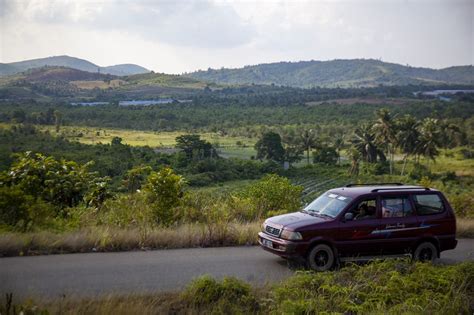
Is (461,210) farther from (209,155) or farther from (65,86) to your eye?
(65,86)

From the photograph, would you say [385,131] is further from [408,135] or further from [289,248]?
[289,248]

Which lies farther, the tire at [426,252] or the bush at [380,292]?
the tire at [426,252]

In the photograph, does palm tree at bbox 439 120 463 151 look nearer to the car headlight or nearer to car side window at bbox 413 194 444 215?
car side window at bbox 413 194 444 215

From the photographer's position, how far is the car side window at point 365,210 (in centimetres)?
1034

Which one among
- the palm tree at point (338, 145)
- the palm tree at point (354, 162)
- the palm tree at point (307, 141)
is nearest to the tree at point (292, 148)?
the palm tree at point (307, 141)

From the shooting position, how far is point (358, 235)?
10.1 m

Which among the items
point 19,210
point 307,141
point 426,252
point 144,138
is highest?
point 19,210

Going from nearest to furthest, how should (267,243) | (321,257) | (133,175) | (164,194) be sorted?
(321,257) < (267,243) < (164,194) < (133,175)

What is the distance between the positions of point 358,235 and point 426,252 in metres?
1.71

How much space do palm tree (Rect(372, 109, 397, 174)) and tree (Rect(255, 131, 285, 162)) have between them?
1821 centimetres

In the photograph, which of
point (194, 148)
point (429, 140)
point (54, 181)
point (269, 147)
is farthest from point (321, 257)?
Result: point (269, 147)

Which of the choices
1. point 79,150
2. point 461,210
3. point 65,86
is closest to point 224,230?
point 461,210

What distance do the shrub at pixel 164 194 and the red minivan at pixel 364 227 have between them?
3.35 meters

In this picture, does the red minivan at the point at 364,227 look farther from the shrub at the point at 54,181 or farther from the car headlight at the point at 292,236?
the shrub at the point at 54,181
